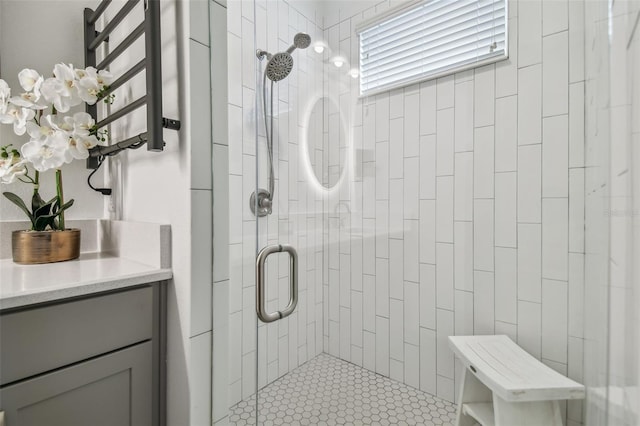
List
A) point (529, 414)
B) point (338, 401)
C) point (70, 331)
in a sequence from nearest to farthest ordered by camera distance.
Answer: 1. point (70, 331)
2. point (529, 414)
3. point (338, 401)

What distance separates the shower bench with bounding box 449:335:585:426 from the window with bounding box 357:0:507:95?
1.01 meters

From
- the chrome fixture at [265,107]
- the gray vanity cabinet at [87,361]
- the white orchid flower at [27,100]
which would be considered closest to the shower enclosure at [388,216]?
the chrome fixture at [265,107]

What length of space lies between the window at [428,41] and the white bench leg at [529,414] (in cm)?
111

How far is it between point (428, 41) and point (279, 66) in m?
0.64

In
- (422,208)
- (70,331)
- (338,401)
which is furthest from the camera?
(422,208)

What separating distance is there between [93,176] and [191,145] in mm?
685

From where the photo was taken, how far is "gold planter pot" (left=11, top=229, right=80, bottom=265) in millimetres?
918

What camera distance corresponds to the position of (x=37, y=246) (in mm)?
923

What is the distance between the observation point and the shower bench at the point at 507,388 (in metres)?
0.81

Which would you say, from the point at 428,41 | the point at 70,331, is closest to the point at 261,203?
the point at 70,331

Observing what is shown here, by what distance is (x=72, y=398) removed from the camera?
716 millimetres

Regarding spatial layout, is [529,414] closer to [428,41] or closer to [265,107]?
[265,107]

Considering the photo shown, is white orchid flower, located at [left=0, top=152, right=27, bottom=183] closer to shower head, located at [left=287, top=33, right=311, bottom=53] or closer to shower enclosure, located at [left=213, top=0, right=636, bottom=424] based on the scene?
shower enclosure, located at [left=213, top=0, right=636, bottom=424]

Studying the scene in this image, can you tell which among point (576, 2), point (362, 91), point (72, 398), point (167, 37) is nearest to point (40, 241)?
point (72, 398)
